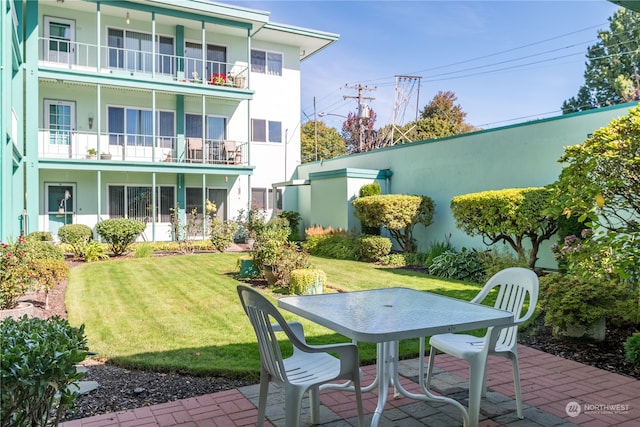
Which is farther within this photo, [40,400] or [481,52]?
[481,52]

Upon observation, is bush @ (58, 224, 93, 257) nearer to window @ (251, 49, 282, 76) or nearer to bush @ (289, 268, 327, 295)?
bush @ (289, 268, 327, 295)

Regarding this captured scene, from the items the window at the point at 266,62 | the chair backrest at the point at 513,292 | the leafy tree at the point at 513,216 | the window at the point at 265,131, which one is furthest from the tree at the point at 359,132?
the chair backrest at the point at 513,292

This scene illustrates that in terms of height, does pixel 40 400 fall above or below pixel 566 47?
below

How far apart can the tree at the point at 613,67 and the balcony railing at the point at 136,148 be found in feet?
85.2

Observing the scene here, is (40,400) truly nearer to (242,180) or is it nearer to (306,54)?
(242,180)

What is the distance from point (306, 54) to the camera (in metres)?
22.8

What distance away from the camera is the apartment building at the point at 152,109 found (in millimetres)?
16312

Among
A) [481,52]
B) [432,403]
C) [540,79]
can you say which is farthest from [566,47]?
[432,403]

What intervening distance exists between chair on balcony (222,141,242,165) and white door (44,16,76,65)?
6.42m

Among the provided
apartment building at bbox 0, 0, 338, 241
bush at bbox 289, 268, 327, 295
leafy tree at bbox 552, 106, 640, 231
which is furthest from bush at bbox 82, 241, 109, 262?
leafy tree at bbox 552, 106, 640, 231

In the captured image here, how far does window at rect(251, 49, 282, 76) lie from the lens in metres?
21.0

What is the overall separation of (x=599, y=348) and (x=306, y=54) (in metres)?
20.1

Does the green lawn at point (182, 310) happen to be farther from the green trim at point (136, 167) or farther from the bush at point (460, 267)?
the green trim at point (136, 167)

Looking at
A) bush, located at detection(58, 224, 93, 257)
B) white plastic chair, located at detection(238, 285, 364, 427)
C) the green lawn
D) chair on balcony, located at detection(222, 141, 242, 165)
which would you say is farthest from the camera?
chair on balcony, located at detection(222, 141, 242, 165)
